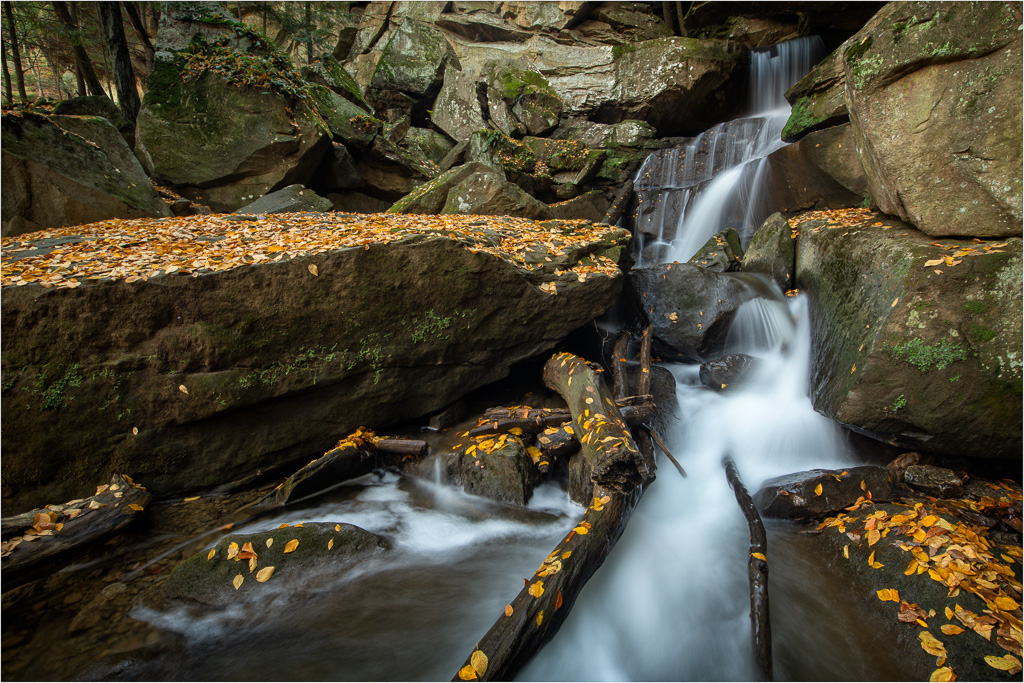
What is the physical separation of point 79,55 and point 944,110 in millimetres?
17647

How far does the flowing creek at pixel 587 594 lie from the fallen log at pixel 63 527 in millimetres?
967

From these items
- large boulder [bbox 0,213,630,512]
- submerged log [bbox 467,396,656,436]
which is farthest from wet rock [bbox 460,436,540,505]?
large boulder [bbox 0,213,630,512]

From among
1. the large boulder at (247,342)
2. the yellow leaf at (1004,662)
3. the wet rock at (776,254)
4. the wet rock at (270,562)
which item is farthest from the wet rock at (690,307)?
the wet rock at (270,562)

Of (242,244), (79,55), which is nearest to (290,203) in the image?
(242,244)

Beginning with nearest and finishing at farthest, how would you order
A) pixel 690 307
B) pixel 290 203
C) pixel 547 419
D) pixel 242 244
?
pixel 242 244
pixel 547 419
pixel 690 307
pixel 290 203

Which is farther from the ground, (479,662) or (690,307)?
(690,307)

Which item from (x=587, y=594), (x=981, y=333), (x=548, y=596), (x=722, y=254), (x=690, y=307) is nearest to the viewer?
(x=548, y=596)

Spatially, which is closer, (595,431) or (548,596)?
(548,596)

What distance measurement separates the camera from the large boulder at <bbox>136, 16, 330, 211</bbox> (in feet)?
29.4

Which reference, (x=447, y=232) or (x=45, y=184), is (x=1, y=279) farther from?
(x=447, y=232)

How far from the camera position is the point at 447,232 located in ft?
18.1

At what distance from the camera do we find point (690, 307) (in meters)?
7.28

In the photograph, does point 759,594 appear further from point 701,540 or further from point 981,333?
point 981,333

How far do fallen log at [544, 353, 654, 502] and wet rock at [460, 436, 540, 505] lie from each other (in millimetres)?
499
